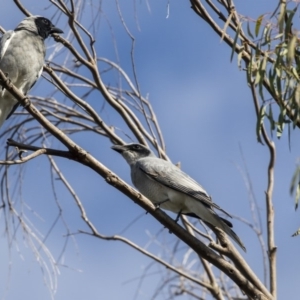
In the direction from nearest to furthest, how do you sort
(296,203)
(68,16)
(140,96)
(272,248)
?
(296,203) < (272,248) < (68,16) < (140,96)

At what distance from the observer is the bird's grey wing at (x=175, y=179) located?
5.34m

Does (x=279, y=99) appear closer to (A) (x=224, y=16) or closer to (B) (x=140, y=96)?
(A) (x=224, y=16)

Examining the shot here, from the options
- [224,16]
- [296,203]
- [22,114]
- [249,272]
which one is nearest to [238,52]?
[224,16]

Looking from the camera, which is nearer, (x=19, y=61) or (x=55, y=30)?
(x=19, y=61)

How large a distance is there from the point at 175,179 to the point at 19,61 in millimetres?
1766

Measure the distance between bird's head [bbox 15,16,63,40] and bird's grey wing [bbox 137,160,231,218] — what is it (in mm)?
1797

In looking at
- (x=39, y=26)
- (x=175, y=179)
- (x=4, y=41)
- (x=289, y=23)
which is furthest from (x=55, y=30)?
(x=289, y=23)

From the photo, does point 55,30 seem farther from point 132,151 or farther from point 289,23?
point 289,23

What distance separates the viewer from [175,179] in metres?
5.57

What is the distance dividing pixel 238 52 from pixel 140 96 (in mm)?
1268

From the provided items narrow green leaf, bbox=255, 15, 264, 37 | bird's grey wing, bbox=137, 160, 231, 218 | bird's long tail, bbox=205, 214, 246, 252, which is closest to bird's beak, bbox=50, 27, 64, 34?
bird's grey wing, bbox=137, 160, 231, 218

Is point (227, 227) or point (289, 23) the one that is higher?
point (289, 23)

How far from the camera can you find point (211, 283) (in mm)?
5211

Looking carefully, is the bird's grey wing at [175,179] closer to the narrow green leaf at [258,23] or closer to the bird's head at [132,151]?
the bird's head at [132,151]
